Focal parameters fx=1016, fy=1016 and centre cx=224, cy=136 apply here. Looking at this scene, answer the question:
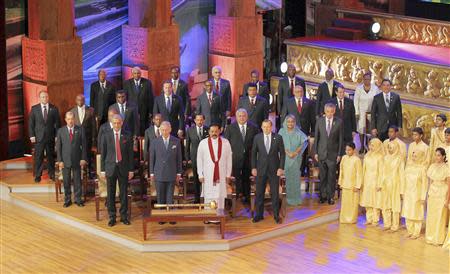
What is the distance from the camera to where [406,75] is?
647 inches

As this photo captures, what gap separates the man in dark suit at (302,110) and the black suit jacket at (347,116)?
34 centimetres

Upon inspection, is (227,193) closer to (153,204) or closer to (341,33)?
(153,204)

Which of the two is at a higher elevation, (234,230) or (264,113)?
(264,113)

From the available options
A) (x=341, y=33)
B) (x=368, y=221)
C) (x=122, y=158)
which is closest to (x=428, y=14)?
(x=341, y=33)

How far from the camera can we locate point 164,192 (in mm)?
12367

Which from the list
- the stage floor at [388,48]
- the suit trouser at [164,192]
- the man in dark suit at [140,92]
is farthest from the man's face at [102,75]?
the stage floor at [388,48]

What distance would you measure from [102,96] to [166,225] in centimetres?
254

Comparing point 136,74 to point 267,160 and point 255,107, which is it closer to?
point 255,107

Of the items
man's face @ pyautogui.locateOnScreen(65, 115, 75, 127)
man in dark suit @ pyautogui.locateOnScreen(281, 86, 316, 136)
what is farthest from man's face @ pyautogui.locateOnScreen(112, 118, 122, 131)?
man in dark suit @ pyautogui.locateOnScreen(281, 86, 316, 136)

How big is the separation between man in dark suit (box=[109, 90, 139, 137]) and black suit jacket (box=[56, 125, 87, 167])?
0.64 m

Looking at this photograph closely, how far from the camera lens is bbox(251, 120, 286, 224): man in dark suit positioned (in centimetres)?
1234

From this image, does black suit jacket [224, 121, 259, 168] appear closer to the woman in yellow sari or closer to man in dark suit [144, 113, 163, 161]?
man in dark suit [144, 113, 163, 161]

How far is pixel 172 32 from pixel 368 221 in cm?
472

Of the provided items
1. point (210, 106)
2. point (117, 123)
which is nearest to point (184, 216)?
point (117, 123)
